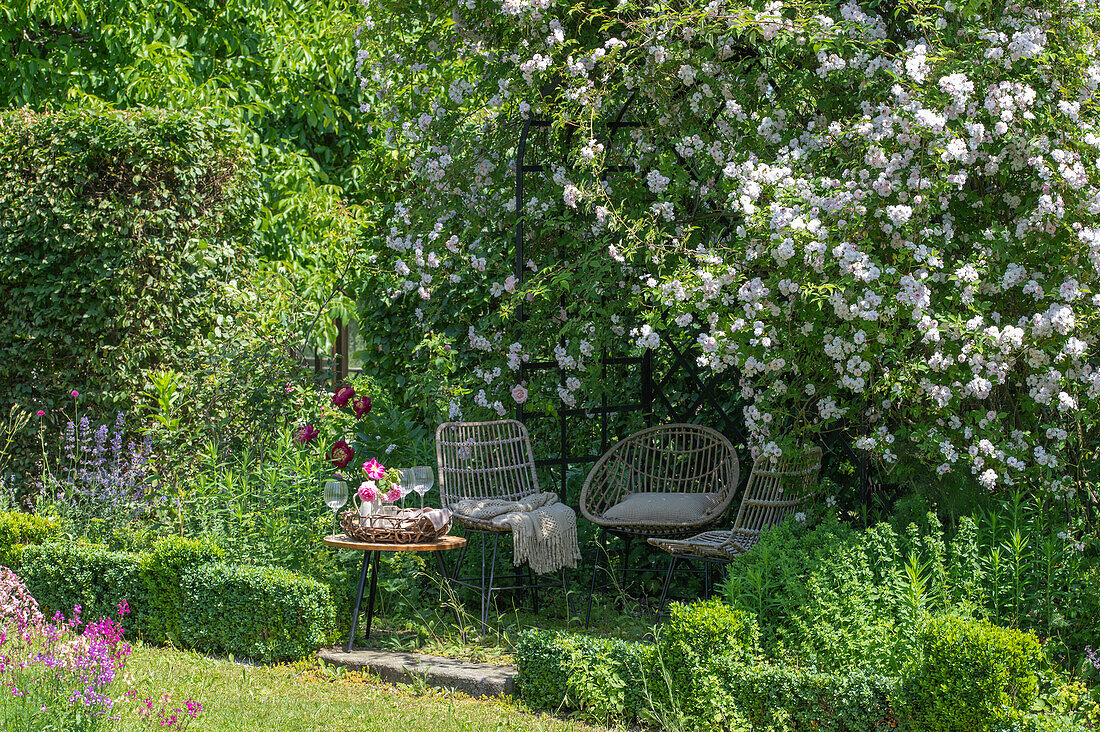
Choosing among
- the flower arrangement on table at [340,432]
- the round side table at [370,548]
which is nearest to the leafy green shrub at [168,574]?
the round side table at [370,548]

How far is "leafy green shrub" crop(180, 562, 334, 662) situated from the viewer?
4.24m

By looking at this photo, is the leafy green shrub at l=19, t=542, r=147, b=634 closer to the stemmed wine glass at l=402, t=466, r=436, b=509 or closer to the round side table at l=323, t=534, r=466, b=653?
the round side table at l=323, t=534, r=466, b=653

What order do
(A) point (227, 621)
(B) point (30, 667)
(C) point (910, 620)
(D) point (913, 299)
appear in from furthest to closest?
(A) point (227, 621), (D) point (913, 299), (C) point (910, 620), (B) point (30, 667)

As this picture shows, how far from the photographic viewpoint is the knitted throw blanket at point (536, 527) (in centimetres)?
442

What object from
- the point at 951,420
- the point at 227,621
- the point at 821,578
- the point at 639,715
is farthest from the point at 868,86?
the point at 227,621

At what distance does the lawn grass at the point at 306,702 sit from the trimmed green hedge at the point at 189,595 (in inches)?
5.1

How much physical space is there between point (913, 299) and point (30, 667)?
121 inches

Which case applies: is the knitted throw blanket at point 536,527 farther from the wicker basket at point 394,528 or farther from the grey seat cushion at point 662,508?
the wicker basket at point 394,528

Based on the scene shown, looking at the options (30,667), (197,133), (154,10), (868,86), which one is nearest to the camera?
(30,667)

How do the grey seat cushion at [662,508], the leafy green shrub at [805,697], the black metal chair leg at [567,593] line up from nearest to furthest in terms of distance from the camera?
the leafy green shrub at [805,697], the grey seat cushion at [662,508], the black metal chair leg at [567,593]

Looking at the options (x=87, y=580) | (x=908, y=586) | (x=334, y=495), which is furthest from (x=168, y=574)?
(x=908, y=586)

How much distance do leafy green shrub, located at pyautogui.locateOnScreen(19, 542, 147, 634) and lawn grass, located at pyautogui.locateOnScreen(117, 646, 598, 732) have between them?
1.44 ft

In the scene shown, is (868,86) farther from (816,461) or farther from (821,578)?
(821,578)

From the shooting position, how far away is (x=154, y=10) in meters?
8.35
